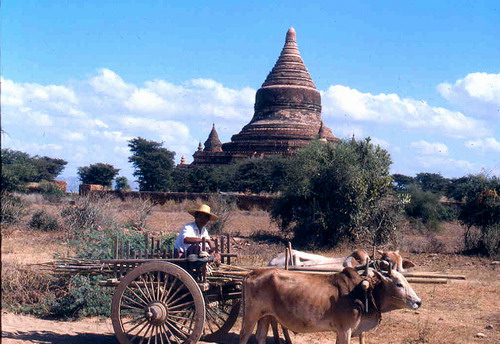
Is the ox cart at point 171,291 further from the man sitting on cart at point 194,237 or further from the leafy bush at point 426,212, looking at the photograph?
the leafy bush at point 426,212

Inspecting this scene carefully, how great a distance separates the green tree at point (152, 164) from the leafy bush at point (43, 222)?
65.1 ft

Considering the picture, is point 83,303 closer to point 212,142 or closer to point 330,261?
point 330,261

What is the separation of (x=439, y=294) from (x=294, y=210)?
25.1 feet

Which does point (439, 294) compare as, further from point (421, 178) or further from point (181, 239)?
point (421, 178)

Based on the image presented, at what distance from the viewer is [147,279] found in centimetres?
533

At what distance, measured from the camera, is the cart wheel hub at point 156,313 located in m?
5.18

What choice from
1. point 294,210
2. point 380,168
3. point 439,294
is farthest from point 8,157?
point 439,294

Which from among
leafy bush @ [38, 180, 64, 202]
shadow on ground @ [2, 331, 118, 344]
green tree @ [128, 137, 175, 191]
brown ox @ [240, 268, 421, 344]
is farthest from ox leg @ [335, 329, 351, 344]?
green tree @ [128, 137, 175, 191]

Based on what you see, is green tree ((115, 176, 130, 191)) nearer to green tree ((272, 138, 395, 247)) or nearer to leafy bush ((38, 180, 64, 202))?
leafy bush ((38, 180, 64, 202))

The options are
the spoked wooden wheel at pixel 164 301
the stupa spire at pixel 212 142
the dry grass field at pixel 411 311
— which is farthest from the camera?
the stupa spire at pixel 212 142

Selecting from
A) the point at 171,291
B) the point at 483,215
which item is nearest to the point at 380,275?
the point at 171,291

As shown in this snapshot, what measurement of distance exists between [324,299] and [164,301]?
1595mm

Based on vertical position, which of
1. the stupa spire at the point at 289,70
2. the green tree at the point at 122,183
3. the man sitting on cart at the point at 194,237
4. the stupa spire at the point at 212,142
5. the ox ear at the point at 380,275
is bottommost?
the ox ear at the point at 380,275

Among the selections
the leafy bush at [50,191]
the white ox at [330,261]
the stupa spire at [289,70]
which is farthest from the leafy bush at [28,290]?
the stupa spire at [289,70]
